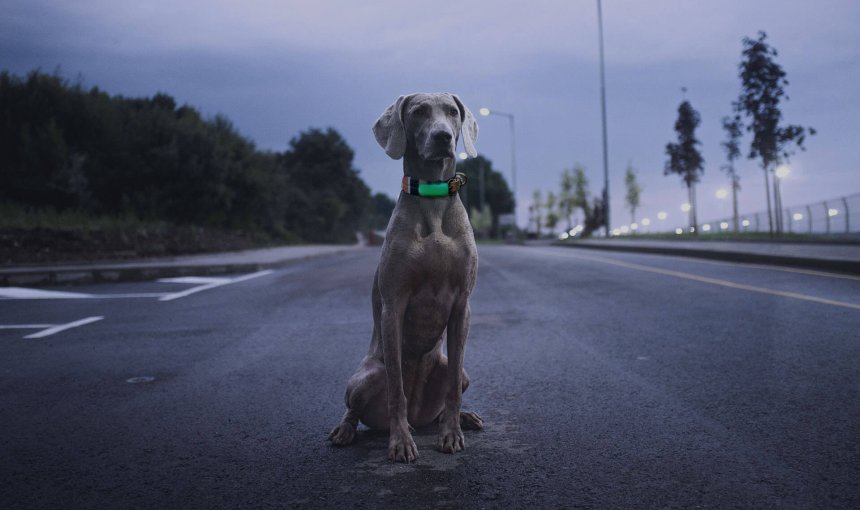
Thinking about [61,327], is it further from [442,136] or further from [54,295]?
[442,136]

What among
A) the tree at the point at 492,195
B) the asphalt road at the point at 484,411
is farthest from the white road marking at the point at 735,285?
the tree at the point at 492,195

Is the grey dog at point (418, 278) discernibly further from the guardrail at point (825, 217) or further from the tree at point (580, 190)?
the tree at point (580, 190)

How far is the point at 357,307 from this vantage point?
9273 mm

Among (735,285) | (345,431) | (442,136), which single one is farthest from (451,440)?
(735,285)

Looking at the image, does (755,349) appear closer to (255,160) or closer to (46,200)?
(46,200)

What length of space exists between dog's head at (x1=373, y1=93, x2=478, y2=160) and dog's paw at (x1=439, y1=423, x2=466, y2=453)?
129 cm

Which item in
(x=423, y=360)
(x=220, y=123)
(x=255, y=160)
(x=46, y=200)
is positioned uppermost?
(x=220, y=123)

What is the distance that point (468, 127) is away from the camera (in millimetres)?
3426

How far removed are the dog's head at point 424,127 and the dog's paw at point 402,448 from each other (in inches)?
50.6

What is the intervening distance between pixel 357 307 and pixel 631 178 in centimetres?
6921

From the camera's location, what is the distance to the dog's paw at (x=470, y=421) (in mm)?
3625

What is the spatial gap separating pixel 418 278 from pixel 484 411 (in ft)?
4.07

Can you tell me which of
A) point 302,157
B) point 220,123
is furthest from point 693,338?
point 302,157

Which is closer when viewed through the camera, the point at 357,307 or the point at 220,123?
the point at 357,307
